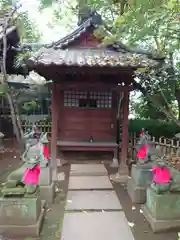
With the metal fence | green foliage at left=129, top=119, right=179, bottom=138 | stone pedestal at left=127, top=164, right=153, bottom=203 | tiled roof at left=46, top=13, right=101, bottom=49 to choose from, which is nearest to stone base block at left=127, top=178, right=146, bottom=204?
stone pedestal at left=127, top=164, right=153, bottom=203

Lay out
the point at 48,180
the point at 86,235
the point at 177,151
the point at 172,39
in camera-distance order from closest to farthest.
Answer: the point at 172,39 → the point at 86,235 → the point at 48,180 → the point at 177,151

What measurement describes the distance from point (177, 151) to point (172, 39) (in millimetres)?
5627

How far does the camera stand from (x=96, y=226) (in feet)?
13.6

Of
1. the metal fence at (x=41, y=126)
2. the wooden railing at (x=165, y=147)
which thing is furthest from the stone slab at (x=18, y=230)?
the metal fence at (x=41, y=126)

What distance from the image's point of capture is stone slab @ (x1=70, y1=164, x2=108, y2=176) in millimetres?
7353

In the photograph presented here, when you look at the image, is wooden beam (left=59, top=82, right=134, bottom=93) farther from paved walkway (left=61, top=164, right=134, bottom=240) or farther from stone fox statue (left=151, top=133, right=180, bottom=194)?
stone fox statue (left=151, top=133, right=180, bottom=194)

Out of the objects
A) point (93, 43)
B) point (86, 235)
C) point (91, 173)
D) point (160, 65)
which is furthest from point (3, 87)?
point (86, 235)

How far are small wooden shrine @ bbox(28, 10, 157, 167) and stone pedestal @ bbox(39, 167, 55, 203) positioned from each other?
2.08 metres

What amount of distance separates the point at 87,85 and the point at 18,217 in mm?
4214

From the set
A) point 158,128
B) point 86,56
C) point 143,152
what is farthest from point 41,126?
point 143,152

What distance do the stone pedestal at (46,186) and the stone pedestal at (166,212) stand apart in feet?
7.28

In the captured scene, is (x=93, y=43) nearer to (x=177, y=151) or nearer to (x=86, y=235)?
(x=177, y=151)

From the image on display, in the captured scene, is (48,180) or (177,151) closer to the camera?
(48,180)

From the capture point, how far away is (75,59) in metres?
6.40
